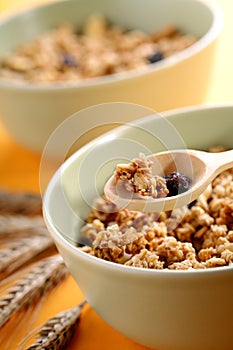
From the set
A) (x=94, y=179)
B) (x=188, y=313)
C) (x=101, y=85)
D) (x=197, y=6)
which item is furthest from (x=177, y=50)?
(x=188, y=313)

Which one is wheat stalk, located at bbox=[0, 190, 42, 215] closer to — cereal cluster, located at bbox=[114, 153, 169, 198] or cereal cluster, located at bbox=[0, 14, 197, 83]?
cereal cluster, located at bbox=[0, 14, 197, 83]

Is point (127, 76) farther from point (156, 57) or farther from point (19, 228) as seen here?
point (19, 228)

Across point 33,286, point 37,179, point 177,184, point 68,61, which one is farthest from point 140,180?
point 68,61

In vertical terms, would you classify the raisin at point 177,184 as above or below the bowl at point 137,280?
above

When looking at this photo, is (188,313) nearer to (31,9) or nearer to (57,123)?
(57,123)

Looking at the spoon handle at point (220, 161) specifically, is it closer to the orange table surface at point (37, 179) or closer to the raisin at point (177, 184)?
the raisin at point (177, 184)

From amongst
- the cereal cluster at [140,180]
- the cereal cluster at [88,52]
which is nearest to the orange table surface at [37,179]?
the cereal cluster at [88,52]

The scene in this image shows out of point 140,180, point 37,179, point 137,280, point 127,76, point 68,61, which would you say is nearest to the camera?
point 137,280

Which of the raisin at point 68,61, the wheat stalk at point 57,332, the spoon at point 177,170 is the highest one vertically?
the spoon at point 177,170
